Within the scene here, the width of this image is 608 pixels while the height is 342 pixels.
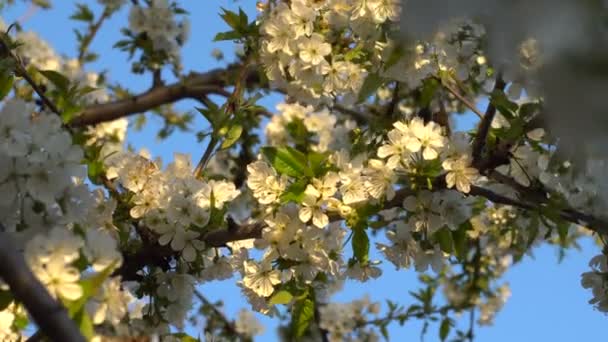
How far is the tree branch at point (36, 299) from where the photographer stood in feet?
3.40

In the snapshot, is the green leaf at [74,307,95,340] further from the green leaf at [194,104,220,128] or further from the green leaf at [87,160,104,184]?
the green leaf at [194,104,220,128]

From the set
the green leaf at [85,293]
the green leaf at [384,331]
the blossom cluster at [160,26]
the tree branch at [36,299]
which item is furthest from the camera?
the blossom cluster at [160,26]

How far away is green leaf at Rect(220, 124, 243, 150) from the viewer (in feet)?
7.41

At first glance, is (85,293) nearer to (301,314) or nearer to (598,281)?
(301,314)

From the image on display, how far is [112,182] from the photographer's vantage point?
2330 millimetres

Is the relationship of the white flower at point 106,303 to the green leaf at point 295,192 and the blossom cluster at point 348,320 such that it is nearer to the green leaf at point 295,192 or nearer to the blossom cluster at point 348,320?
the green leaf at point 295,192

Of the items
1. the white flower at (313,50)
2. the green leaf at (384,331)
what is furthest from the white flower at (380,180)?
the green leaf at (384,331)

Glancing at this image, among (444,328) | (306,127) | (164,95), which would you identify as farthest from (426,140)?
(164,95)

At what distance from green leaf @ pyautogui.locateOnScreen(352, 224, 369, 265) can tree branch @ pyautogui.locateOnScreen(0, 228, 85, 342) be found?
1016 mm

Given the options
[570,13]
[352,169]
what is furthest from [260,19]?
[570,13]

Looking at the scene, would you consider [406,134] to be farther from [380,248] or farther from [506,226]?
[506,226]

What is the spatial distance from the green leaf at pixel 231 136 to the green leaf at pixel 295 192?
1.09 feet

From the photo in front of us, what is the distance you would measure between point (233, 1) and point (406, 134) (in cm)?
82

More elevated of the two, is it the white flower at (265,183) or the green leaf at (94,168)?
the green leaf at (94,168)
